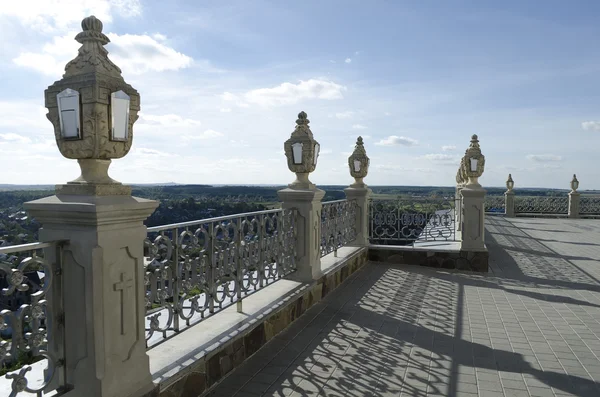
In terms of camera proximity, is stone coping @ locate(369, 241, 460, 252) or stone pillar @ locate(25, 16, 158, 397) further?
stone coping @ locate(369, 241, 460, 252)

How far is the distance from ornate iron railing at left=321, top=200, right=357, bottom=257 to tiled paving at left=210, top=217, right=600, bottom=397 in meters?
0.76

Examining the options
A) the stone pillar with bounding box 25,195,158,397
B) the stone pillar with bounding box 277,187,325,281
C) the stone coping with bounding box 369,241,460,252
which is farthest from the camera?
the stone coping with bounding box 369,241,460,252

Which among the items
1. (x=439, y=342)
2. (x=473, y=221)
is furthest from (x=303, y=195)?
(x=473, y=221)

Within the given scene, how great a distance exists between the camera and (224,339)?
4.04 meters

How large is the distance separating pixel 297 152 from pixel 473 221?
5100mm

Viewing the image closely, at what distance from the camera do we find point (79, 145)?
267 cm

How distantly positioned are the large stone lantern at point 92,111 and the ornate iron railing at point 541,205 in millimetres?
25909

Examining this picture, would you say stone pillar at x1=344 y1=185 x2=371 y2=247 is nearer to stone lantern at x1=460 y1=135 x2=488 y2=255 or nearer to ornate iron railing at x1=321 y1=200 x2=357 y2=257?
ornate iron railing at x1=321 y1=200 x2=357 y2=257

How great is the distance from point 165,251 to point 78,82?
4.88 ft

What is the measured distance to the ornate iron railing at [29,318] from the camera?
7.78 feet

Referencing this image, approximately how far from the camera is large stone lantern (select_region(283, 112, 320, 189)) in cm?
627

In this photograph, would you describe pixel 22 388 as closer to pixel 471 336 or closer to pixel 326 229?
pixel 471 336

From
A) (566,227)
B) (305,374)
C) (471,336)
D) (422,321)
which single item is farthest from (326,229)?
(566,227)

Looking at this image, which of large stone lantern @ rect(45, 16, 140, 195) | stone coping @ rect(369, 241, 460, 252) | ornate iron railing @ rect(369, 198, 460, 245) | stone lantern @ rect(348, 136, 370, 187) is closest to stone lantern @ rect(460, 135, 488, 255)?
stone coping @ rect(369, 241, 460, 252)
